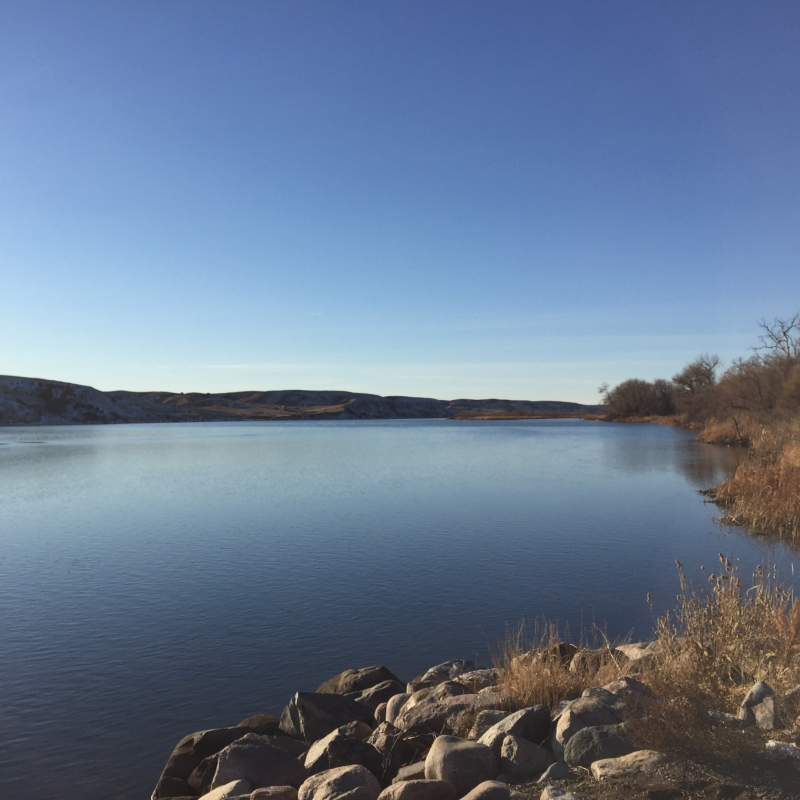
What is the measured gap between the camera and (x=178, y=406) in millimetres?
148625

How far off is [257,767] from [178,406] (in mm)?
150440

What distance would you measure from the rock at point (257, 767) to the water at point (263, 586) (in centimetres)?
93

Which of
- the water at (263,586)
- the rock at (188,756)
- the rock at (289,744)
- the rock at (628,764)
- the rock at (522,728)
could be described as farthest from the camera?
the water at (263,586)

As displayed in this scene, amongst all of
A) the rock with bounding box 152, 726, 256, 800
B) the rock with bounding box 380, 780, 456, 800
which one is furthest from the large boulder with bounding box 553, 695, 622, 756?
the rock with bounding box 152, 726, 256, 800

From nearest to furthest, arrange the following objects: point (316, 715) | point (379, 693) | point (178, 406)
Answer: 1. point (316, 715)
2. point (379, 693)
3. point (178, 406)

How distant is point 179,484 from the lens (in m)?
28.3

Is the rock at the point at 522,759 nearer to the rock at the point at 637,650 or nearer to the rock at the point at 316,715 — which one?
the rock at the point at 316,715

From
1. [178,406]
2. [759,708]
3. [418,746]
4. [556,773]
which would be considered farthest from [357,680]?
[178,406]

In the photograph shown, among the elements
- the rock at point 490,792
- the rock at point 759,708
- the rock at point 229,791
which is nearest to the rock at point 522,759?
the rock at point 490,792

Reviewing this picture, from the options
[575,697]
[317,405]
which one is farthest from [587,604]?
[317,405]

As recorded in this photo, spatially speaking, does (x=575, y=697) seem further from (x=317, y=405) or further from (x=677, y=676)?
(x=317, y=405)

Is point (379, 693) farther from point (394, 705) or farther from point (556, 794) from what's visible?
point (556, 794)

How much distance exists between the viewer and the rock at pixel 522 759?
505 cm

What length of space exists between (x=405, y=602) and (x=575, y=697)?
17.8 ft
